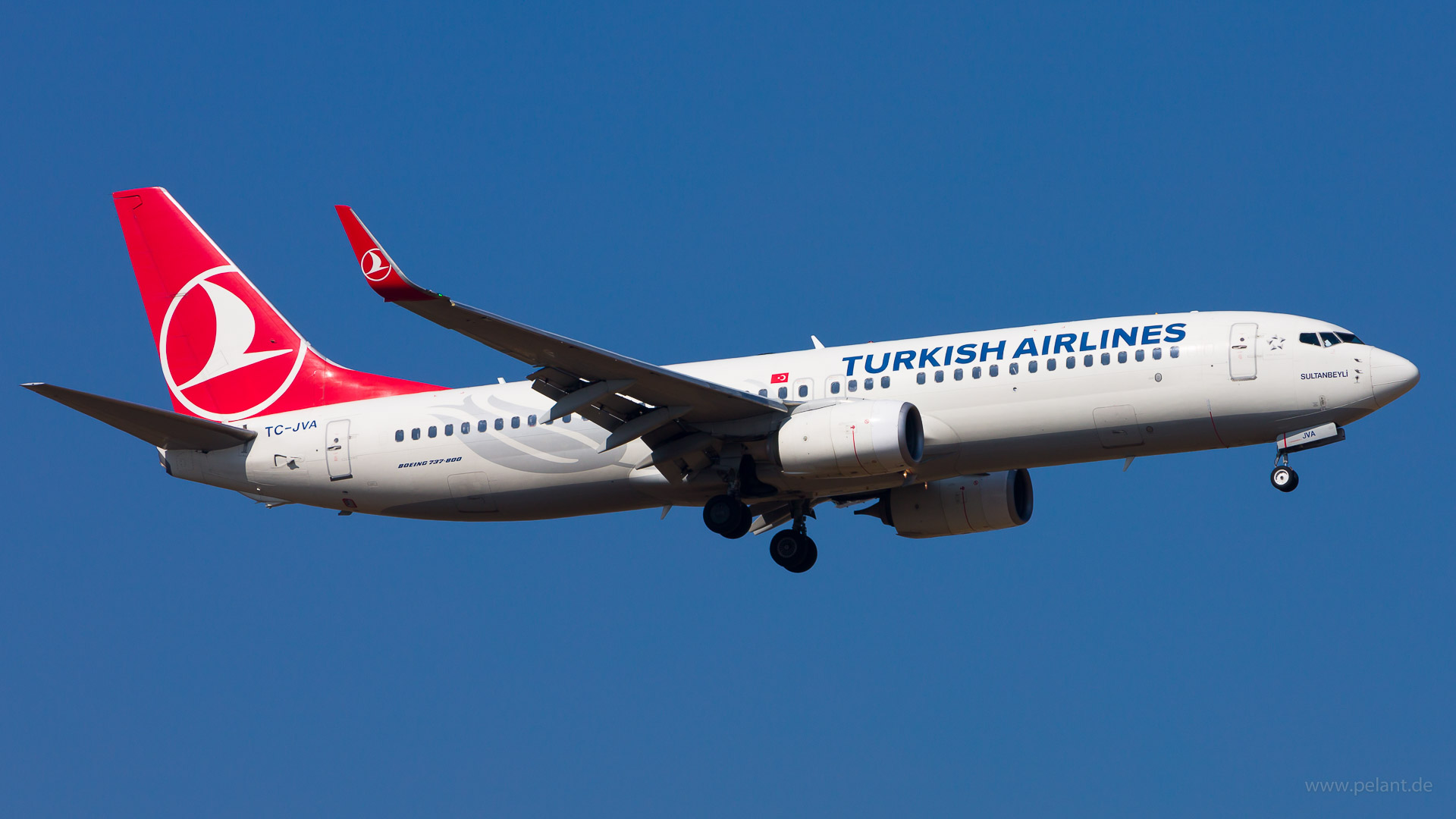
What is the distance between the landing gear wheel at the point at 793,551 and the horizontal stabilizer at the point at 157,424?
12431mm

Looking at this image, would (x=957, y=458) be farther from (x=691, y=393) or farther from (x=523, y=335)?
(x=523, y=335)

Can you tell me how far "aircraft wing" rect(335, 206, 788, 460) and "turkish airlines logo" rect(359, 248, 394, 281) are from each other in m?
0.01

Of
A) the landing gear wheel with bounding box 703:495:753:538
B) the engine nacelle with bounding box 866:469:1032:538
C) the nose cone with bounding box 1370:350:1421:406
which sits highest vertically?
the nose cone with bounding box 1370:350:1421:406

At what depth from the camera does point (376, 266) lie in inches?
1048

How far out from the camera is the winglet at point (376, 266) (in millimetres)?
26578

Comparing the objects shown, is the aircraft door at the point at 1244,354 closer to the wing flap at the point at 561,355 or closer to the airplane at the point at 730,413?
the airplane at the point at 730,413

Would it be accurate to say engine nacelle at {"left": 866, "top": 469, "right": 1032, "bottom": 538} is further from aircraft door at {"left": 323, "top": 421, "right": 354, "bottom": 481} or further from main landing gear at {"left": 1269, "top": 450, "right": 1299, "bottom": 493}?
aircraft door at {"left": 323, "top": 421, "right": 354, "bottom": 481}

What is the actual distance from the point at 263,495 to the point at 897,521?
14756mm

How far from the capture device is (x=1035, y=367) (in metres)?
31.1

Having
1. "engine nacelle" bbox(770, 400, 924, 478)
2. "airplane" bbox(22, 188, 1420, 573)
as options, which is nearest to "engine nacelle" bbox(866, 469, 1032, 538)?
"airplane" bbox(22, 188, 1420, 573)

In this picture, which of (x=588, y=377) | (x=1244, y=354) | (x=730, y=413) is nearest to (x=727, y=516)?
(x=730, y=413)

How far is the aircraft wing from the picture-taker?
87.6ft

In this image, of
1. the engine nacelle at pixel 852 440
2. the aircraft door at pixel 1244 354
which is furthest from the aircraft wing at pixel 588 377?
the aircraft door at pixel 1244 354

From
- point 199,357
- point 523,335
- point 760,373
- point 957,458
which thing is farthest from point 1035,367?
point 199,357
